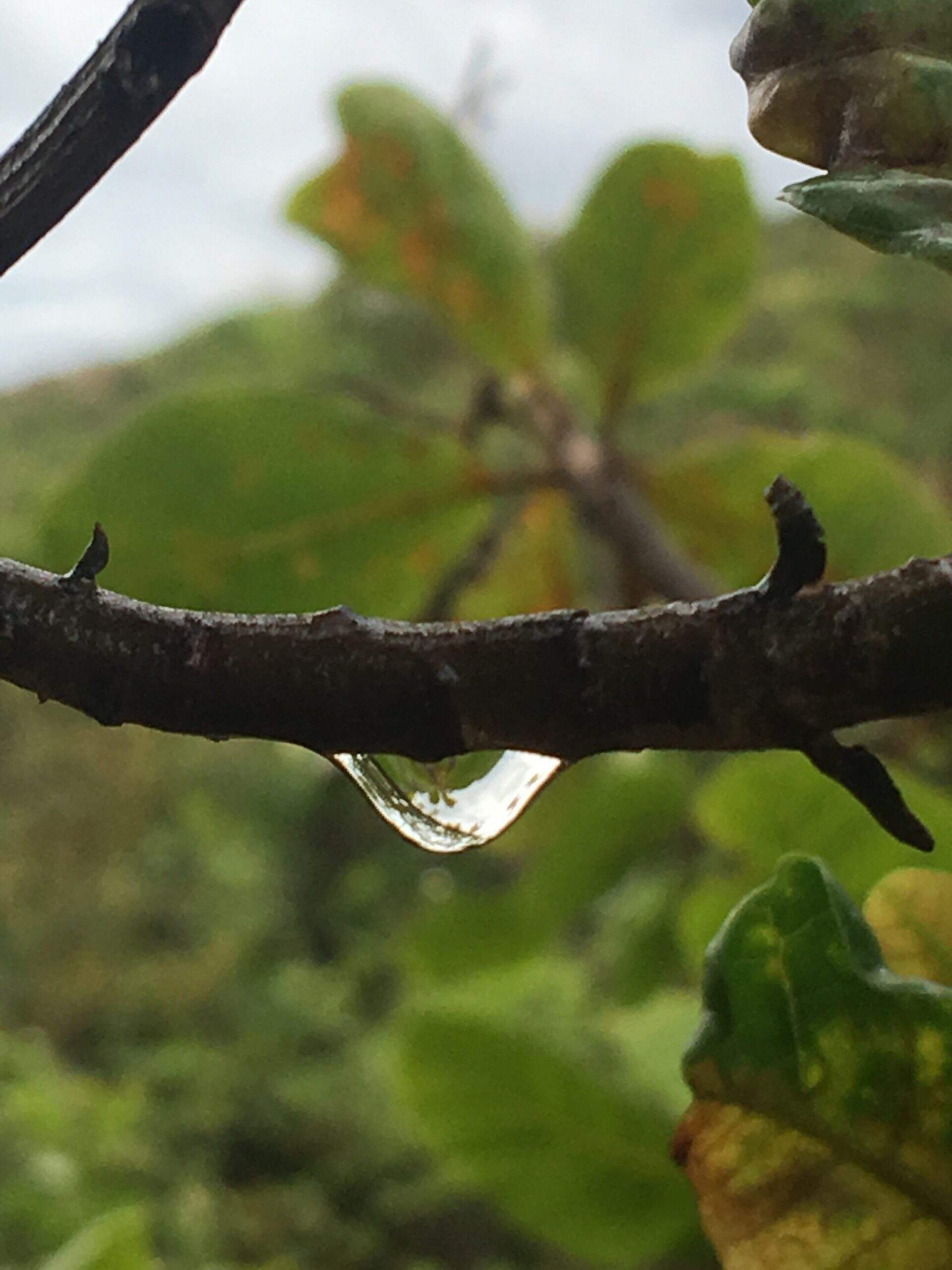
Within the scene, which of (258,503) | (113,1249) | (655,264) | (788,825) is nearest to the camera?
(113,1249)

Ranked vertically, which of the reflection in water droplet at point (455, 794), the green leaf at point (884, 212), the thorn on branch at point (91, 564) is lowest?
the reflection in water droplet at point (455, 794)

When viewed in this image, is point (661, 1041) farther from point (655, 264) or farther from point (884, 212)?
point (884, 212)

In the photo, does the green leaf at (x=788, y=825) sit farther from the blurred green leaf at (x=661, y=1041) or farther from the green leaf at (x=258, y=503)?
the green leaf at (x=258, y=503)

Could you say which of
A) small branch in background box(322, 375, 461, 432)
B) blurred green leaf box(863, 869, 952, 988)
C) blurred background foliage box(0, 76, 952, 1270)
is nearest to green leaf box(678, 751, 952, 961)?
blurred background foliage box(0, 76, 952, 1270)

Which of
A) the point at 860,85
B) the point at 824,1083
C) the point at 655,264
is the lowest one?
the point at 824,1083

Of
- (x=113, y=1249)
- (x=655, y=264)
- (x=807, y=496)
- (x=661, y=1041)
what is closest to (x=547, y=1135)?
(x=661, y=1041)

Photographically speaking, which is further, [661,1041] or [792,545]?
[661,1041]

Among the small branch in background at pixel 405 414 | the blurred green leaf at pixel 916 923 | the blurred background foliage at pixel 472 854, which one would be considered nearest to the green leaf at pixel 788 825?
the blurred background foliage at pixel 472 854

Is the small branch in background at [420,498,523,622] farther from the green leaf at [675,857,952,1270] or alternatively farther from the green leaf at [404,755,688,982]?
the green leaf at [675,857,952,1270]
